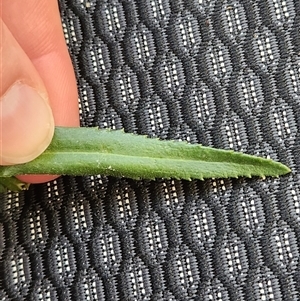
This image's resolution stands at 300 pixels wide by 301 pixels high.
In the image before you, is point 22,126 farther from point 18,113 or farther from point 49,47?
point 49,47

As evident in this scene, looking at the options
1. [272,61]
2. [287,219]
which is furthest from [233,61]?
[287,219]

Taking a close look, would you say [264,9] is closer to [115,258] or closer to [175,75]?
[175,75]

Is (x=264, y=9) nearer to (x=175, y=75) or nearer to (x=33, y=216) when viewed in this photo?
(x=175, y=75)

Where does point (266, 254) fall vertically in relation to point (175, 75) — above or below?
below

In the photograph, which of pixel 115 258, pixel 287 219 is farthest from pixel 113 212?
pixel 287 219

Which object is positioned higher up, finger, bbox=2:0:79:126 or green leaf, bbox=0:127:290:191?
finger, bbox=2:0:79:126

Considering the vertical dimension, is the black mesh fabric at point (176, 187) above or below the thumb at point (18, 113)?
below
